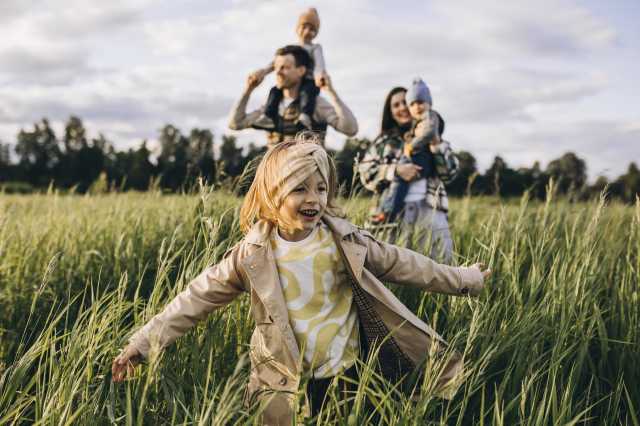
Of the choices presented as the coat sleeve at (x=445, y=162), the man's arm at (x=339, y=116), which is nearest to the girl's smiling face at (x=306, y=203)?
the man's arm at (x=339, y=116)

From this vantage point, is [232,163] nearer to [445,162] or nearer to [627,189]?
[445,162]

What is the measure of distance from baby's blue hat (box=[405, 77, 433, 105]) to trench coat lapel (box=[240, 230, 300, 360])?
7.07 ft

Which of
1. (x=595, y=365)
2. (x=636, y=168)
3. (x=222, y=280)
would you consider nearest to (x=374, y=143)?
(x=595, y=365)

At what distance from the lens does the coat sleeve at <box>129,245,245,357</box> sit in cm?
176

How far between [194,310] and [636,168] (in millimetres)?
48933

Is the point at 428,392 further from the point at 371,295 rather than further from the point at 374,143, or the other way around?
the point at 374,143

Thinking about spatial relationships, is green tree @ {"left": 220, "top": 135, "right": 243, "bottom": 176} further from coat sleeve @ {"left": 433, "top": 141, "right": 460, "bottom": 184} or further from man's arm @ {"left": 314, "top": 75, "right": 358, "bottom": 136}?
coat sleeve @ {"left": 433, "top": 141, "right": 460, "bottom": 184}

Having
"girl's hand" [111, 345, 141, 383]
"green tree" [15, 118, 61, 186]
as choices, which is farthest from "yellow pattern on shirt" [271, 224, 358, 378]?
"green tree" [15, 118, 61, 186]

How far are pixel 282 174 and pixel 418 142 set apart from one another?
6.77 ft

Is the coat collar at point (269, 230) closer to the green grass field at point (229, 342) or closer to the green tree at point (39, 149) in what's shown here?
the green grass field at point (229, 342)

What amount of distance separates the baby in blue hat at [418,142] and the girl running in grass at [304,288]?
1.75m

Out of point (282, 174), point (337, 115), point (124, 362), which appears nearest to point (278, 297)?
point (282, 174)

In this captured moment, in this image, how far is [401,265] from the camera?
1887 mm

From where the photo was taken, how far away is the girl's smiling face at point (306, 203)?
5.53 feet
